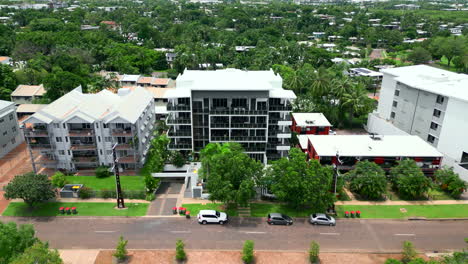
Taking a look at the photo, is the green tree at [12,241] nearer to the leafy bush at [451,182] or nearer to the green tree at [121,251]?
the green tree at [121,251]

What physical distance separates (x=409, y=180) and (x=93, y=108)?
53.8 metres

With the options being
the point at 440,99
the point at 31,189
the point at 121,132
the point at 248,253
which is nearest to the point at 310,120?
the point at 440,99

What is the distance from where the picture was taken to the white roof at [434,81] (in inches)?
2429

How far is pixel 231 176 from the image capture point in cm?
4591

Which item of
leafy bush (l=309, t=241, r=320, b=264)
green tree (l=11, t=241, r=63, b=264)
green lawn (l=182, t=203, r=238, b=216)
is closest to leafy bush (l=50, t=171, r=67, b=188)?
green lawn (l=182, t=203, r=238, b=216)

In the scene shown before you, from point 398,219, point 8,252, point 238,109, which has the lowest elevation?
point 398,219

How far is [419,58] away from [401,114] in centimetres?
8669

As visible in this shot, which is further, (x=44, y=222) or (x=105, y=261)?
(x=44, y=222)

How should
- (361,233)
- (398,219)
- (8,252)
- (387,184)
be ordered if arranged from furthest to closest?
(387,184), (398,219), (361,233), (8,252)

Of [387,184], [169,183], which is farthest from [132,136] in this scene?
[387,184]

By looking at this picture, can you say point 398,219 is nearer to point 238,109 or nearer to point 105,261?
point 238,109

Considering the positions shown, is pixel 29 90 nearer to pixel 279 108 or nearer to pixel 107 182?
pixel 107 182

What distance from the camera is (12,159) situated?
207ft

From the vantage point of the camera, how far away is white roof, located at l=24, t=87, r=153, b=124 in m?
56.0
